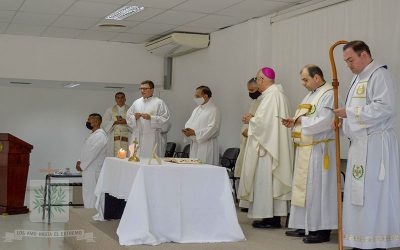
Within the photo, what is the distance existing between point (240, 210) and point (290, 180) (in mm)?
1614

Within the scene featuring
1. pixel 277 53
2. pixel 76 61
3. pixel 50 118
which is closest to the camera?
pixel 277 53

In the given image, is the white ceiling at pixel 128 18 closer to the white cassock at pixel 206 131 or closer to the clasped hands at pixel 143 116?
the white cassock at pixel 206 131

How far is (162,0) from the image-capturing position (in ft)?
23.9

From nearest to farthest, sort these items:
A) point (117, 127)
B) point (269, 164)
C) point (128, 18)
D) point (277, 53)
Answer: point (269, 164) < point (277, 53) < point (128, 18) < point (117, 127)

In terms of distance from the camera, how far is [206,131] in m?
7.86

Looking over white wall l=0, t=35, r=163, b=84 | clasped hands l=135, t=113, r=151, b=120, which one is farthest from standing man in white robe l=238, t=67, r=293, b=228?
white wall l=0, t=35, r=163, b=84

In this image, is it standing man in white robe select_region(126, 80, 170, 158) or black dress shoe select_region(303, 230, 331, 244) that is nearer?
black dress shoe select_region(303, 230, 331, 244)

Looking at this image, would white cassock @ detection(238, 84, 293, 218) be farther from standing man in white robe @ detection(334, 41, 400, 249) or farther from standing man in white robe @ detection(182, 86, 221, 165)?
standing man in white robe @ detection(182, 86, 221, 165)

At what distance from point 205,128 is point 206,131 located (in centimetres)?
6

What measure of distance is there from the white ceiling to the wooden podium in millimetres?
1761

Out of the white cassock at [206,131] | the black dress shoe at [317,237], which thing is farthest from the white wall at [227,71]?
the black dress shoe at [317,237]

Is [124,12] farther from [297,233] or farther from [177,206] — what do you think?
[297,233]

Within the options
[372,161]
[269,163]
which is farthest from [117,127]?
[372,161]

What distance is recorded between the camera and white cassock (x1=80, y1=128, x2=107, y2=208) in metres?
8.12
